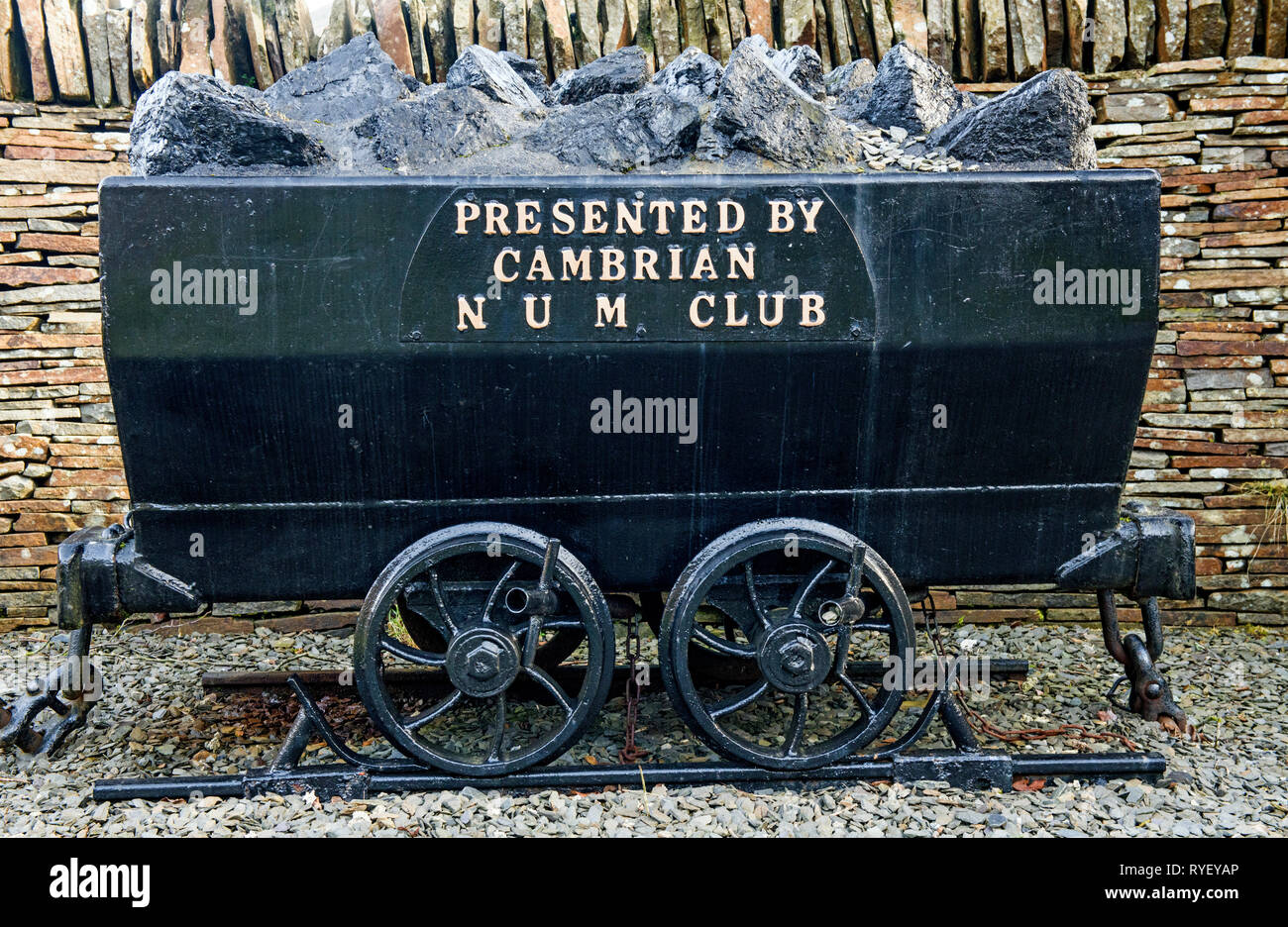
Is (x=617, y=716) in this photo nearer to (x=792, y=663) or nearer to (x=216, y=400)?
(x=792, y=663)

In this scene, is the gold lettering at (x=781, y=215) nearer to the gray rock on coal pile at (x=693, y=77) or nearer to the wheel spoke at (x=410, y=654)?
the gray rock on coal pile at (x=693, y=77)

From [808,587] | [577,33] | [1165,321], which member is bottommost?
[808,587]

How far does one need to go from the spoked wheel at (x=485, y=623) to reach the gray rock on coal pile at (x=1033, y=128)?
186 cm

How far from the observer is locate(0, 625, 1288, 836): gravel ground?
3.08 metres

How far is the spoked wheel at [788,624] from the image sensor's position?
126 inches

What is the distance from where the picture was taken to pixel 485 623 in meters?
3.18

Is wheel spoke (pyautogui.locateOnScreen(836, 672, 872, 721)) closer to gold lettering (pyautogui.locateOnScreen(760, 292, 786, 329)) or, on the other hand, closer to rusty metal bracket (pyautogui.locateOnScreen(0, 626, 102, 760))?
gold lettering (pyautogui.locateOnScreen(760, 292, 786, 329))

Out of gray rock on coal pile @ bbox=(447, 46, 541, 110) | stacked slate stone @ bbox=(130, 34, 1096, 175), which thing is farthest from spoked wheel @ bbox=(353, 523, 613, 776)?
gray rock on coal pile @ bbox=(447, 46, 541, 110)

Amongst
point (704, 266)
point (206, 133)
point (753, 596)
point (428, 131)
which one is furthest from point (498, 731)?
point (206, 133)

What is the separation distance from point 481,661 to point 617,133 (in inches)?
67.3

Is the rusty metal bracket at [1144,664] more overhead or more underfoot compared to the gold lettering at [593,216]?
more underfoot

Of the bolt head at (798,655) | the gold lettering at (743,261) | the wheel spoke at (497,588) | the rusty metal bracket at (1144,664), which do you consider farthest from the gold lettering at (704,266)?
the rusty metal bracket at (1144,664)

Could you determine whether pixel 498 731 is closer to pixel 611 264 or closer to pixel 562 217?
pixel 611 264

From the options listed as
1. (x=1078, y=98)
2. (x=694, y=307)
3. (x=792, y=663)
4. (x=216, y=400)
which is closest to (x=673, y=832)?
(x=792, y=663)
